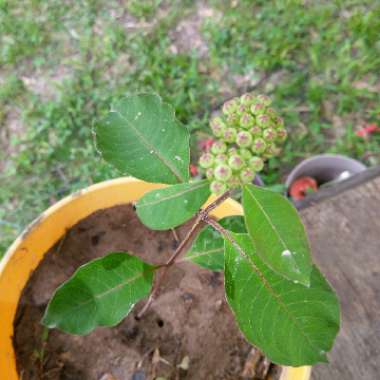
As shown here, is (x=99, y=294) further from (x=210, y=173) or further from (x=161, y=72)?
(x=161, y=72)

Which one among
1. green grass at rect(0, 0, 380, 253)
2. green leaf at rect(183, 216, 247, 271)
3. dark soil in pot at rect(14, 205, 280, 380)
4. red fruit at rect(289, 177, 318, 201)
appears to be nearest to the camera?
green leaf at rect(183, 216, 247, 271)

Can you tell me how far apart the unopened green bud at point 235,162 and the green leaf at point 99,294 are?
33 cm

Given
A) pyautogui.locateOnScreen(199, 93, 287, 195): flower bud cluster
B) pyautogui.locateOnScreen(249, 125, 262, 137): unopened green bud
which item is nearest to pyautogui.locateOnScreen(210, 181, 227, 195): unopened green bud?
pyautogui.locateOnScreen(199, 93, 287, 195): flower bud cluster

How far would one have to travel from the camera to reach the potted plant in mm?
725

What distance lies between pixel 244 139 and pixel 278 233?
17cm

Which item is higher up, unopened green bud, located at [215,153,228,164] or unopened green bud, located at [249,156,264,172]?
unopened green bud, located at [215,153,228,164]

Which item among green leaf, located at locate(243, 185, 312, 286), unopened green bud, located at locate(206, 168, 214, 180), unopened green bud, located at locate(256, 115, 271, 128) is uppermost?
unopened green bud, located at locate(256, 115, 271, 128)

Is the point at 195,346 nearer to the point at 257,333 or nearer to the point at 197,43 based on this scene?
the point at 257,333

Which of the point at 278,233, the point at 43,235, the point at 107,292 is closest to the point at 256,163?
the point at 278,233

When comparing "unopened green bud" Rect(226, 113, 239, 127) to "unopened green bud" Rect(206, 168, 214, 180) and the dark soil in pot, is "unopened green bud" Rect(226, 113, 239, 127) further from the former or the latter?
the dark soil in pot

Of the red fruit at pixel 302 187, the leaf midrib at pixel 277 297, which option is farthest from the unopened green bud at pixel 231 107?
the red fruit at pixel 302 187

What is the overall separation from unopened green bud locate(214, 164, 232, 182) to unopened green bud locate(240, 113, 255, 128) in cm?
8

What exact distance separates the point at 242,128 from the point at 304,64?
1.74 meters

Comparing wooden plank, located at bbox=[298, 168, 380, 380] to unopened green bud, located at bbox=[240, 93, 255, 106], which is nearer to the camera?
unopened green bud, located at bbox=[240, 93, 255, 106]
